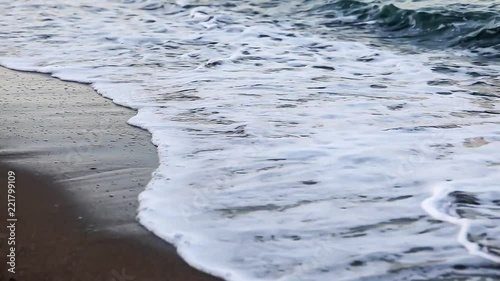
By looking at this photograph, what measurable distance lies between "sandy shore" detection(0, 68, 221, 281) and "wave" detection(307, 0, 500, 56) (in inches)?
157

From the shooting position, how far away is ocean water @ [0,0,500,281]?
2.41m

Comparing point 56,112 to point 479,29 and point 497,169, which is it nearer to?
point 497,169

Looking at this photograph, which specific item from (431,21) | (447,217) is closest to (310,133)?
(447,217)

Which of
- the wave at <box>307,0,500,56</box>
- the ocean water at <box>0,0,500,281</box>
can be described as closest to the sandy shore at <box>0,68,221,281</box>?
the ocean water at <box>0,0,500,281</box>

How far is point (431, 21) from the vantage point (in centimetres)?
777

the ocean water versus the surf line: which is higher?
the surf line

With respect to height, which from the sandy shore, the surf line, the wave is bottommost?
the wave

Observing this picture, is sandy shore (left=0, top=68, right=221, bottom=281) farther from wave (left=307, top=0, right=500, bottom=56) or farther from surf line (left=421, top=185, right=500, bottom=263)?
wave (left=307, top=0, right=500, bottom=56)

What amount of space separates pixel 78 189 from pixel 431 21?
5686 millimetres

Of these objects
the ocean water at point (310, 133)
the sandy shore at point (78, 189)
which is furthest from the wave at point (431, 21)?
the sandy shore at point (78, 189)

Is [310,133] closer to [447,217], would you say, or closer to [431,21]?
[447,217]

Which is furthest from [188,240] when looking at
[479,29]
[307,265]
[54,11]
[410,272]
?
[54,11]

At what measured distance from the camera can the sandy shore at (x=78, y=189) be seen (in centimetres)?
229

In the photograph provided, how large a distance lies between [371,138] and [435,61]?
107 inches
